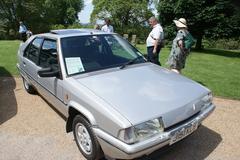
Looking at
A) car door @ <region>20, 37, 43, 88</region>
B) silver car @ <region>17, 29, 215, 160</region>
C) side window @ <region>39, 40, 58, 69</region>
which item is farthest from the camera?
car door @ <region>20, 37, 43, 88</region>

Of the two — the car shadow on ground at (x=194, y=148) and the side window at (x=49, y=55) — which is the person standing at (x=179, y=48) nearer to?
the car shadow on ground at (x=194, y=148)

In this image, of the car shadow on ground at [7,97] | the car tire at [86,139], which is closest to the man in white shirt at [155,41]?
the car shadow on ground at [7,97]

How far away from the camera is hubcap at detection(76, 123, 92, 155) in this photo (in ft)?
11.7

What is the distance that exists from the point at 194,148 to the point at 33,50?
3685 millimetres

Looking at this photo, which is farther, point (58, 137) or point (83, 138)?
point (58, 137)

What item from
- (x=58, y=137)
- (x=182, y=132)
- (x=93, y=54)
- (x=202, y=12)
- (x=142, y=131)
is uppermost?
(x=202, y=12)

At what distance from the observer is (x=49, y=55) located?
467 cm

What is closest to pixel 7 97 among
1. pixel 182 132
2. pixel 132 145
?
pixel 132 145

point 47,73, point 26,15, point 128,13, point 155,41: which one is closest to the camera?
point 47,73

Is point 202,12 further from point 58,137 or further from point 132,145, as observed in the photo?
point 132,145

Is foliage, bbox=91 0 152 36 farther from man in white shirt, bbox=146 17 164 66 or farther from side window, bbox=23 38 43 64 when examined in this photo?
side window, bbox=23 38 43 64

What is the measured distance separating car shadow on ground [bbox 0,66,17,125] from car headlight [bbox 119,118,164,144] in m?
3.15

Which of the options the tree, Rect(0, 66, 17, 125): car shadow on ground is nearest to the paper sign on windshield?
Rect(0, 66, 17, 125): car shadow on ground

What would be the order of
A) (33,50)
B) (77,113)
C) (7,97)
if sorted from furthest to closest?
(7,97), (33,50), (77,113)
